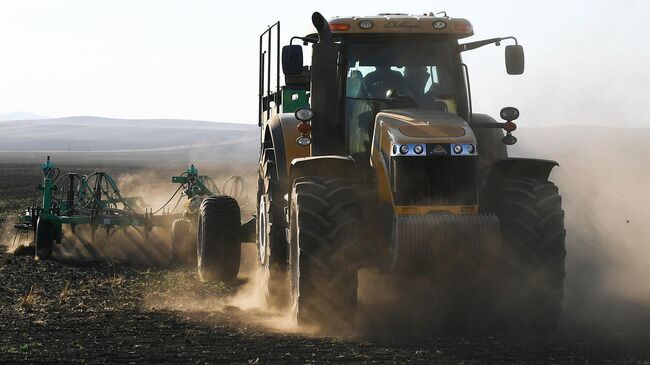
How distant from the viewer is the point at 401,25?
386 inches

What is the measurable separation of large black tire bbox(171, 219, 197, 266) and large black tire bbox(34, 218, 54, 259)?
2.10 metres

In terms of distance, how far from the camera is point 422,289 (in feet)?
31.1

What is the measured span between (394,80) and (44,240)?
9.03 meters

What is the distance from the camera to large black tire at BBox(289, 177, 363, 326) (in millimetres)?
8727

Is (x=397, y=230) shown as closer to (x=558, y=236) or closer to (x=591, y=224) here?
(x=558, y=236)

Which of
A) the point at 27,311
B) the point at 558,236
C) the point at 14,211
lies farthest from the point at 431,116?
the point at 14,211

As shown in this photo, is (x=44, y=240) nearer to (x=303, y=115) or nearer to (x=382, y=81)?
(x=303, y=115)

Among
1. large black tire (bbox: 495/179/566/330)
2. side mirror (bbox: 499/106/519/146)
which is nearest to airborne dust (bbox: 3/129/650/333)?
large black tire (bbox: 495/179/566/330)

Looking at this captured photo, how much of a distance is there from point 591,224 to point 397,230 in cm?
776

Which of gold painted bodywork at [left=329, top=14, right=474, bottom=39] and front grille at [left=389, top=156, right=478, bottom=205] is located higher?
gold painted bodywork at [left=329, top=14, right=474, bottom=39]

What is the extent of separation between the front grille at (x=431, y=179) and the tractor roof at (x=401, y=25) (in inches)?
63.8

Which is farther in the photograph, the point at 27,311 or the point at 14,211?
the point at 14,211

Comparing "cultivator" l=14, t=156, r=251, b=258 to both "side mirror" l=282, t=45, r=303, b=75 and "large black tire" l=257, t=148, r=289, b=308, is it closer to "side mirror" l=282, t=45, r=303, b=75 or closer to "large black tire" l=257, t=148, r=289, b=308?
"large black tire" l=257, t=148, r=289, b=308

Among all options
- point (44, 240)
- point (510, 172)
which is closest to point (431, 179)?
point (510, 172)
